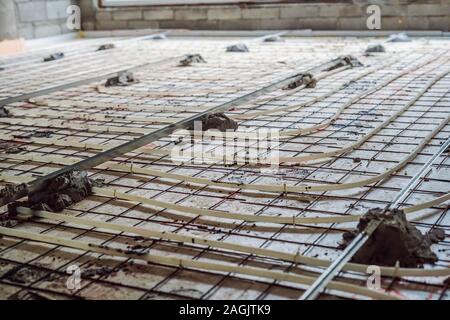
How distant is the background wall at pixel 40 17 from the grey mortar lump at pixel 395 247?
8.03 m

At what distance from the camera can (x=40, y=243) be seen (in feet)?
7.93

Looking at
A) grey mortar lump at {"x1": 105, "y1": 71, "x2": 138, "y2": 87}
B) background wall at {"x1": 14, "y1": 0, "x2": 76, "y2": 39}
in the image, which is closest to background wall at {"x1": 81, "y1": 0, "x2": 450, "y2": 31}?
background wall at {"x1": 14, "y1": 0, "x2": 76, "y2": 39}

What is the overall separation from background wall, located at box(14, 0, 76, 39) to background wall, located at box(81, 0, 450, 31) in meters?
0.55

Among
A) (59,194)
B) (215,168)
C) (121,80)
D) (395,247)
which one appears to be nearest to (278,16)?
(121,80)

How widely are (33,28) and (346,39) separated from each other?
4.77 meters

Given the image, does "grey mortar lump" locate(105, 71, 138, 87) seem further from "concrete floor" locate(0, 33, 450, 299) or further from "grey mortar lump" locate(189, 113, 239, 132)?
"grey mortar lump" locate(189, 113, 239, 132)

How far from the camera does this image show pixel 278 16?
902cm

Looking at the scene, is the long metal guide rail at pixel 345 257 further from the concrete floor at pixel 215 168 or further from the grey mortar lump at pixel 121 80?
the grey mortar lump at pixel 121 80

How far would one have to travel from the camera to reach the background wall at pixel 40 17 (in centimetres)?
909

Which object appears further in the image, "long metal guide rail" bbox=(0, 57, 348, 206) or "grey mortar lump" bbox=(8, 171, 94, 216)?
"long metal guide rail" bbox=(0, 57, 348, 206)

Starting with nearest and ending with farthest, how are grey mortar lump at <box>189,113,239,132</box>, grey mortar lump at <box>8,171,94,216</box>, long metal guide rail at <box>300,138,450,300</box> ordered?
long metal guide rail at <box>300,138,450,300</box> → grey mortar lump at <box>8,171,94,216</box> → grey mortar lump at <box>189,113,239,132</box>

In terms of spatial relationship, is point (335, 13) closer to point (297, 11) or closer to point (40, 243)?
point (297, 11)

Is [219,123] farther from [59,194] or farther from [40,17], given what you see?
[40,17]

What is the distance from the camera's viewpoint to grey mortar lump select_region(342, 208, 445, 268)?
2.13 meters
